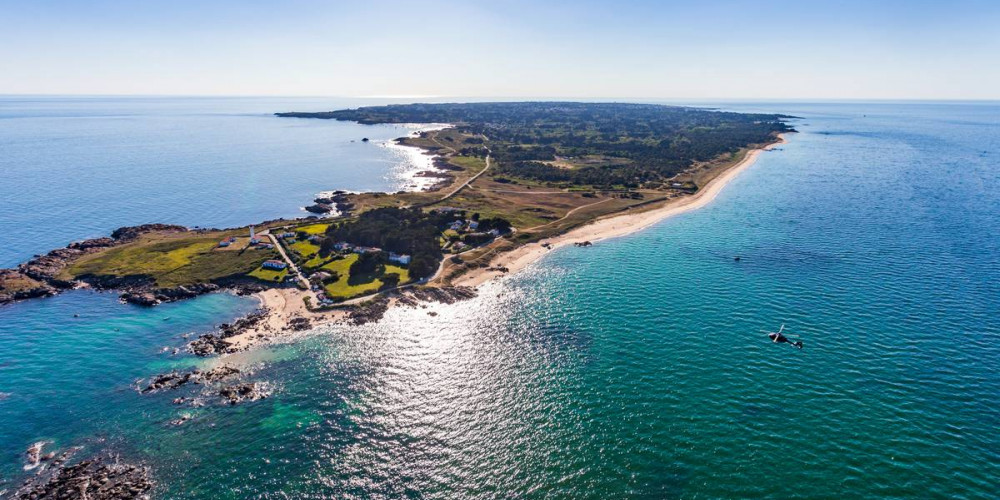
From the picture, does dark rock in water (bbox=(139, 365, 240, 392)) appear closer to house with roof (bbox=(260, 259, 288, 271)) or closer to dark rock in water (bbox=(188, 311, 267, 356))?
dark rock in water (bbox=(188, 311, 267, 356))

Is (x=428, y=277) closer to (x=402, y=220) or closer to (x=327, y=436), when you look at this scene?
(x=402, y=220)

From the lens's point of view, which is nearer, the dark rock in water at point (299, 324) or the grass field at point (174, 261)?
the dark rock in water at point (299, 324)

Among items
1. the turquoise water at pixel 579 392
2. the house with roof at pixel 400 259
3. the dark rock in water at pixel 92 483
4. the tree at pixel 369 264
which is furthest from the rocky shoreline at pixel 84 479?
the house with roof at pixel 400 259

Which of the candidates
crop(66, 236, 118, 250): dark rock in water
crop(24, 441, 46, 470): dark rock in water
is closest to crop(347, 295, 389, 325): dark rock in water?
crop(24, 441, 46, 470): dark rock in water

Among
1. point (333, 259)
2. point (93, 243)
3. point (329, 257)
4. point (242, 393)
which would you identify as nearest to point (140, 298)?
point (329, 257)

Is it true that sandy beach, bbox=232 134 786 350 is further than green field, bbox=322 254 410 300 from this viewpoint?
No

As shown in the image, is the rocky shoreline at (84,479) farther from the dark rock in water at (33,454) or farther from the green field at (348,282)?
the green field at (348,282)
